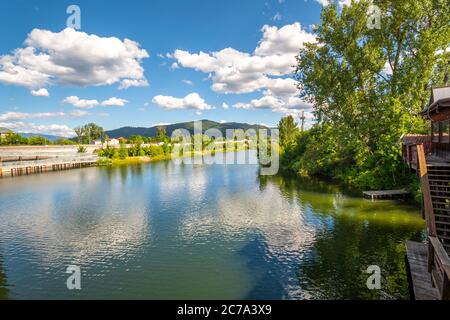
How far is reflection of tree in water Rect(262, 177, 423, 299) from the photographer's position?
44.1 feet

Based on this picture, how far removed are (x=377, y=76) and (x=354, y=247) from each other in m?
24.3

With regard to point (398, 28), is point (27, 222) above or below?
below

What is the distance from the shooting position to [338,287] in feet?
44.6

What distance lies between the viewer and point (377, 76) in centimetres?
3419

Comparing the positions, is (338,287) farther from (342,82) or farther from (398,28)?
(398,28)

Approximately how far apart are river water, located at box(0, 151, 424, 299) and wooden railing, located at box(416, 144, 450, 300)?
7.50 feet

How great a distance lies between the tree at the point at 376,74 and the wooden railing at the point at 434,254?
66.0 feet

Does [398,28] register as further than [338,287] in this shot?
Yes

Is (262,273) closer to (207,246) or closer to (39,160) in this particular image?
(207,246)
